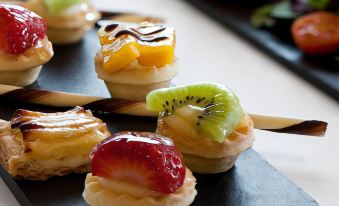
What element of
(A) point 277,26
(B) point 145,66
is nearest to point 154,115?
(B) point 145,66

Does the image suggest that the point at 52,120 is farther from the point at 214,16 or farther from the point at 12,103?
the point at 214,16

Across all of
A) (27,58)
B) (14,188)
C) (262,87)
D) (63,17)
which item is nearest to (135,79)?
(27,58)

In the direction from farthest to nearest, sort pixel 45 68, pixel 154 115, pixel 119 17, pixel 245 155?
pixel 119 17 < pixel 45 68 < pixel 154 115 < pixel 245 155

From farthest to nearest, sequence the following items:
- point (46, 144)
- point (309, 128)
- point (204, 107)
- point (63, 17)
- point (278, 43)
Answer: point (278, 43)
point (63, 17)
point (309, 128)
point (204, 107)
point (46, 144)

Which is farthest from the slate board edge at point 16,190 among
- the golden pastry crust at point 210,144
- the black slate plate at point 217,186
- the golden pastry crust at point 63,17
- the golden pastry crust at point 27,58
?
the golden pastry crust at point 63,17

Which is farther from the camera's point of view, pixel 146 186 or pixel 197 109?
pixel 197 109

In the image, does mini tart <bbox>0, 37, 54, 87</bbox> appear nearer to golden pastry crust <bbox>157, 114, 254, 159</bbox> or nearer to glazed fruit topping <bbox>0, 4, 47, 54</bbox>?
glazed fruit topping <bbox>0, 4, 47, 54</bbox>

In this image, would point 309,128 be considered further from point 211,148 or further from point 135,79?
point 135,79
